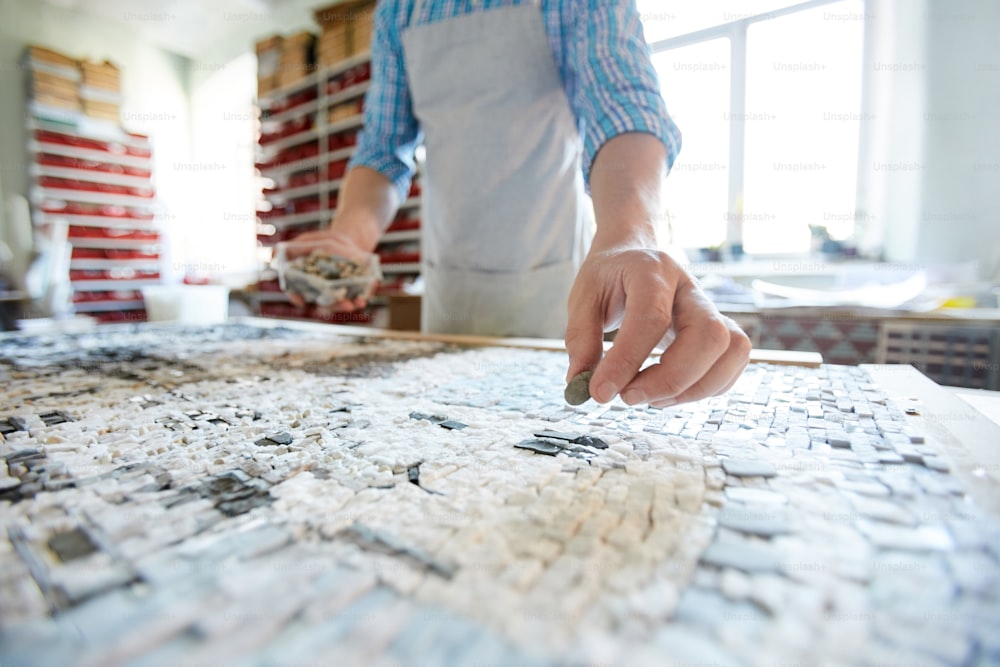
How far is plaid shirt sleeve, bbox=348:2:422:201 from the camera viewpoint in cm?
131

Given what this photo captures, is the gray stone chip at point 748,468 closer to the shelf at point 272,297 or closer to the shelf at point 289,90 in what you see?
the shelf at point 289,90

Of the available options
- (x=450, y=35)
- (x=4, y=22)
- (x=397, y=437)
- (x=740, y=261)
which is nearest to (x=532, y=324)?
(x=450, y=35)

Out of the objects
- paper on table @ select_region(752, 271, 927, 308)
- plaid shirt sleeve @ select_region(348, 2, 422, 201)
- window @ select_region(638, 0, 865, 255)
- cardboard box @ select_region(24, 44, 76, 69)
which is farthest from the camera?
cardboard box @ select_region(24, 44, 76, 69)

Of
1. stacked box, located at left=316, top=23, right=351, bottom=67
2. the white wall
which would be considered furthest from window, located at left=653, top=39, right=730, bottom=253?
stacked box, located at left=316, top=23, right=351, bottom=67

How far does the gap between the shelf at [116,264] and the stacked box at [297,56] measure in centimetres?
198

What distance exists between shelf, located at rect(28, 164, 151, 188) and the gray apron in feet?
13.0

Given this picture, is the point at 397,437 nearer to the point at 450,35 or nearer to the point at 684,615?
the point at 684,615

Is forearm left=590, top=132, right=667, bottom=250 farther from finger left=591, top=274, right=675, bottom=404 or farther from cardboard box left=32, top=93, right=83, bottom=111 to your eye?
cardboard box left=32, top=93, right=83, bottom=111

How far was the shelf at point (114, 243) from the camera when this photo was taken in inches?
153

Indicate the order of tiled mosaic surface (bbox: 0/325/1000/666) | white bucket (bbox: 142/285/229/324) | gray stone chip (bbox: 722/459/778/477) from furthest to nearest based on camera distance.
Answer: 1. white bucket (bbox: 142/285/229/324)
2. gray stone chip (bbox: 722/459/778/477)
3. tiled mosaic surface (bbox: 0/325/1000/666)

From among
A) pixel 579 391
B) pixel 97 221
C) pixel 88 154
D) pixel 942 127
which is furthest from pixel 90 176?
pixel 942 127

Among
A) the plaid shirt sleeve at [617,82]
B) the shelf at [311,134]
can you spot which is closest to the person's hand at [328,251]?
the plaid shirt sleeve at [617,82]

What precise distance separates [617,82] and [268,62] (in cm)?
355

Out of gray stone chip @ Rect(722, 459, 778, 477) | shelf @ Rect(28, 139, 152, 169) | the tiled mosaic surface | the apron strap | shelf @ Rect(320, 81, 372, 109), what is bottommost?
the tiled mosaic surface
